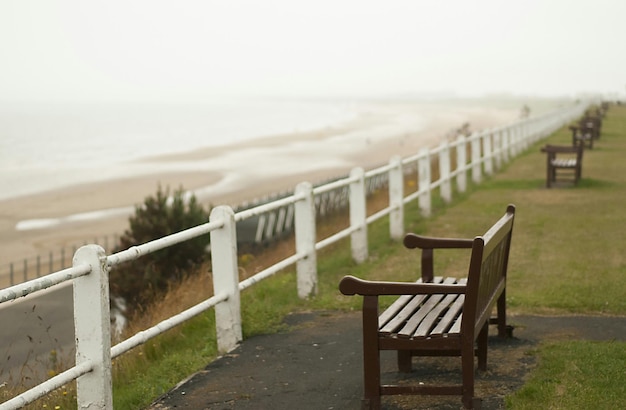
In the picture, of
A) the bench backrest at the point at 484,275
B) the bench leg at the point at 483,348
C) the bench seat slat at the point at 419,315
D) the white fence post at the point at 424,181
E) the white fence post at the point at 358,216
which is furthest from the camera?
the white fence post at the point at 424,181

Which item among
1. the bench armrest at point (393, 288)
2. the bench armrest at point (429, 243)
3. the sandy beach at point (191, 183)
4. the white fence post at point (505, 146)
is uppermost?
the bench armrest at point (393, 288)

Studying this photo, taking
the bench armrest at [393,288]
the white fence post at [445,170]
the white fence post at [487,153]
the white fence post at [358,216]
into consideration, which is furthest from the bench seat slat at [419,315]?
the white fence post at [487,153]

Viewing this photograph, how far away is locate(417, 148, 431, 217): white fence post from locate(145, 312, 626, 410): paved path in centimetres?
751

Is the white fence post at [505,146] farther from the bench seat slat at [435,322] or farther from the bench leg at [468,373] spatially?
the bench leg at [468,373]

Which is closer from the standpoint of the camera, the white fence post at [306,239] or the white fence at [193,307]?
the white fence at [193,307]

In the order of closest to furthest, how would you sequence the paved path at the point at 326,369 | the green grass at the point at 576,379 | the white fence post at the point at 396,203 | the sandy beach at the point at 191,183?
the green grass at the point at 576,379 → the paved path at the point at 326,369 → the white fence post at the point at 396,203 → the sandy beach at the point at 191,183

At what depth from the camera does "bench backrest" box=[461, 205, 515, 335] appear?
19.7ft

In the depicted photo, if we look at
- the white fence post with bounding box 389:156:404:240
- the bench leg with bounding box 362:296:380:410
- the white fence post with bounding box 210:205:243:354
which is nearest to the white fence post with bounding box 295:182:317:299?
the white fence post with bounding box 210:205:243:354

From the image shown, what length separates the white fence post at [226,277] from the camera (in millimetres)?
8008

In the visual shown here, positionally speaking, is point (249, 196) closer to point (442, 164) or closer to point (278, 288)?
point (442, 164)

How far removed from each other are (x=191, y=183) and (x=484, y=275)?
42.4 m

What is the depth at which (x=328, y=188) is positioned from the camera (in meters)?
10.9

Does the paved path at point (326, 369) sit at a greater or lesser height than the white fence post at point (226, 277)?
lesser

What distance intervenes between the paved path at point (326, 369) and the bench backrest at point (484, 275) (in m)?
0.49
